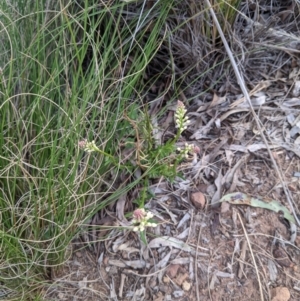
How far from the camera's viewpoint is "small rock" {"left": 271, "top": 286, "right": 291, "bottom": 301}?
1.06 meters

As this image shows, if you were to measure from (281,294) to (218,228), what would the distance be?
0.21 meters

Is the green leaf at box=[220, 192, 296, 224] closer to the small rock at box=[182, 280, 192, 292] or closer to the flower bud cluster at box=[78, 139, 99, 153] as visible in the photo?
the small rock at box=[182, 280, 192, 292]

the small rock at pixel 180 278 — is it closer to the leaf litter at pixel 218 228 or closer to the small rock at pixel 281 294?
the leaf litter at pixel 218 228

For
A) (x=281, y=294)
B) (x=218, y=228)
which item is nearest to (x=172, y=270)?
(x=218, y=228)

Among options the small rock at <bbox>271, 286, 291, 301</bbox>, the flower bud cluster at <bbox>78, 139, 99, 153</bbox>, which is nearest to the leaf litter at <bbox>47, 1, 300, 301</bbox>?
the small rock at <bbox>271, 286, 291, 301</bbox>

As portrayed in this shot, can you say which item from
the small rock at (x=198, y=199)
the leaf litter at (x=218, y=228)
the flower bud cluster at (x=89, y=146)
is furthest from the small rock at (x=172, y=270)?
the flower bud cluster at (x=89, y=146)

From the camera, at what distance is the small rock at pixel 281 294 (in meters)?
1.06

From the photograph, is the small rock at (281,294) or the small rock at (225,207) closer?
the small rock at (281,294)

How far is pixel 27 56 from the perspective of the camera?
1152mm

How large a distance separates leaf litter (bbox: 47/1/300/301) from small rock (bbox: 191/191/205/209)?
1 centimetres

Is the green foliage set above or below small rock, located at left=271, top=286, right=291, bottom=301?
above

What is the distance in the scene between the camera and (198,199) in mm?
1198

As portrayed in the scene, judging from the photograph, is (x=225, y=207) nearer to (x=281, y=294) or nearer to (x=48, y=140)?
(x=281, y=294)

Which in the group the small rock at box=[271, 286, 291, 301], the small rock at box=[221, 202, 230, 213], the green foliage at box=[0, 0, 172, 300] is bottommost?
the small rock at box=[271, 286, 291, 301]
